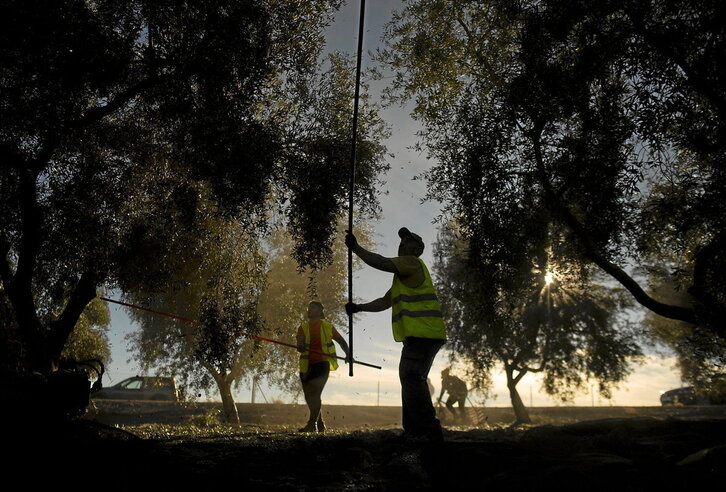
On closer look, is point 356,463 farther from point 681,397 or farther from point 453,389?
point 681,397

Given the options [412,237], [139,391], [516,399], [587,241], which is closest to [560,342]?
[516,399]

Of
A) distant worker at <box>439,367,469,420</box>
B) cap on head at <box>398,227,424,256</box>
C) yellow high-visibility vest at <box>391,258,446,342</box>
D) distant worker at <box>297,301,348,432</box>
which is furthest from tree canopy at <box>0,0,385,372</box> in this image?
distant worker at <box>439,367,469,420</box>

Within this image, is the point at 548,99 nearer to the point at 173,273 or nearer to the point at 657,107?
the point at 657,107

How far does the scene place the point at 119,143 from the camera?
10.6 m

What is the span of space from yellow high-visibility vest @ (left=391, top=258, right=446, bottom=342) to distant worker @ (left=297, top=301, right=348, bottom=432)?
447cm

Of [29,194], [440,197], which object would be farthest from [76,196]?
[440,197]

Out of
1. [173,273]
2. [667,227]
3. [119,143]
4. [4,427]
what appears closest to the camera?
[4,427]

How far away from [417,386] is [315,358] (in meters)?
5.14

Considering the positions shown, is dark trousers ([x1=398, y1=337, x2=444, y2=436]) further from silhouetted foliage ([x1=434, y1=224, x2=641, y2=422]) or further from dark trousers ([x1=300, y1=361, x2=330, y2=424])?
silhouetted foliage ([x1=434, y1=224, x2=641, y2=422])

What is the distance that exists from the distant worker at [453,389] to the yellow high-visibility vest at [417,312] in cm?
1975

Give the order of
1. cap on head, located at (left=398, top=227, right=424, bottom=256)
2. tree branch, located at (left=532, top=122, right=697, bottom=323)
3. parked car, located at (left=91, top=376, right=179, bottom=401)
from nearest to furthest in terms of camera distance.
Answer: cap on head, located at (left=398, top=227, right=424, bottom=256) → tree branch, located at (left=532, top=122, right=697, bottom=323) → parked car, located at (left=91, top=376, right=179, bottom=401)

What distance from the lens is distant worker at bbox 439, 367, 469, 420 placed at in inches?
1005

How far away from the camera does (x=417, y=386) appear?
6836mm

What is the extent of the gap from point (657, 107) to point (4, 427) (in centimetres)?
974
